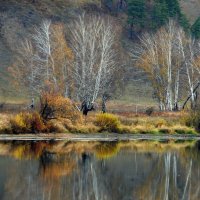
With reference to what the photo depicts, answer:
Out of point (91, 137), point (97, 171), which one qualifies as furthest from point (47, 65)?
point (97, 171)

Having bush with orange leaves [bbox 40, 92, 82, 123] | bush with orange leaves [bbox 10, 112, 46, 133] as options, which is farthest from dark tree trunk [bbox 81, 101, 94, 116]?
bush with orange leaves [bbox 10, 112, 46, 133]

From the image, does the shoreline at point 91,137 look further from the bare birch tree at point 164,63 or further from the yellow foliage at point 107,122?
the bare birch tree at point 164,63

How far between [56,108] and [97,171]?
19870 millimetres

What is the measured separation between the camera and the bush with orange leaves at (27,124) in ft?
149

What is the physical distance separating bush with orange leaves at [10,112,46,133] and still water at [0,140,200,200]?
4.58 m

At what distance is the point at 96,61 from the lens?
7088 centimetres

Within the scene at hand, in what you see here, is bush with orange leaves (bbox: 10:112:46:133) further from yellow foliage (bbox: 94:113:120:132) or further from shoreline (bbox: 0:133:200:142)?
yellow foliage (bbox: 94:113:120:132)

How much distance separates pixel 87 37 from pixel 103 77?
451 centimetres

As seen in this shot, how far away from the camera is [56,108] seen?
48.0 meters

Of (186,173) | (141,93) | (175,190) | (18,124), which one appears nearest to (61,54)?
(18,124)

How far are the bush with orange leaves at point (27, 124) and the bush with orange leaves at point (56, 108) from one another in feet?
4.21

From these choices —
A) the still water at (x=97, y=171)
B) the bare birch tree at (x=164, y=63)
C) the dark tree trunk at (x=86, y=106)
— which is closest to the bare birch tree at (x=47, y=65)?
the dark tree trunk at (x=86, y=106)

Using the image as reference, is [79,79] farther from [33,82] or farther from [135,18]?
[135,18]

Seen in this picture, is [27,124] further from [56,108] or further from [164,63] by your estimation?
[164,63]
